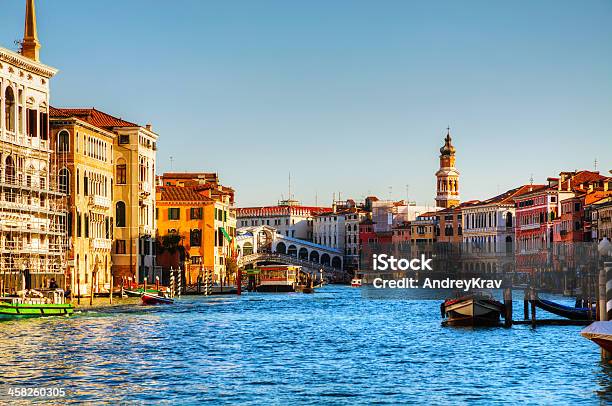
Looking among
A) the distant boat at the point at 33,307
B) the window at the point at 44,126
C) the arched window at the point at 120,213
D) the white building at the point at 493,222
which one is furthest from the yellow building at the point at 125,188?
the white building at the point at 493,222

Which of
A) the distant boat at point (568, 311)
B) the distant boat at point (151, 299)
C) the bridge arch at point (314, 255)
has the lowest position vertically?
the distant boat at point (568, 311)

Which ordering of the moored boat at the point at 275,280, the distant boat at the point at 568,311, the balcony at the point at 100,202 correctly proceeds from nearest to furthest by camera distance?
the distant boat at the point at 568,311 < the balcony at the point at 100,202 < the moored boat at the point at 275,280

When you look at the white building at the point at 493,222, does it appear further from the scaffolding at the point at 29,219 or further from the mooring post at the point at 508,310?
the mooring post at the point at 508,310

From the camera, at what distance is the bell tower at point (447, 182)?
400 ft

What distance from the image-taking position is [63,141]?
53031 millimetres

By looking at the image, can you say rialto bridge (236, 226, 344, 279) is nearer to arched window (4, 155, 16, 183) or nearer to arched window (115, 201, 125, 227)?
arched window (115, 201, 125, 227)

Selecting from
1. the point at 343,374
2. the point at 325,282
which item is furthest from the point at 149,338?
the point at 325,282

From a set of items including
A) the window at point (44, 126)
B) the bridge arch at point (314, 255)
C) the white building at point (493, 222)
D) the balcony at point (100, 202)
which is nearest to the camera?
the window at point (44, 126)

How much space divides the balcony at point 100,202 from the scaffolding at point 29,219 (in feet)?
21.3

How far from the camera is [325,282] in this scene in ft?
361

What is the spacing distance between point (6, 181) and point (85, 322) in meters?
9.29

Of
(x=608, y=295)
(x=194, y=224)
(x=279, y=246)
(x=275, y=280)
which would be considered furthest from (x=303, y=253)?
(x=608, y=295)

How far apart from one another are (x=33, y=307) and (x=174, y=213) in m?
36.7

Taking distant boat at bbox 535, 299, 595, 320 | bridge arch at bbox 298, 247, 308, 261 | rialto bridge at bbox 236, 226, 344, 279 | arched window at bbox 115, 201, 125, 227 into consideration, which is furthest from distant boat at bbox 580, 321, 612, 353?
bridge arch at bbox 298, 247, 308, 261
